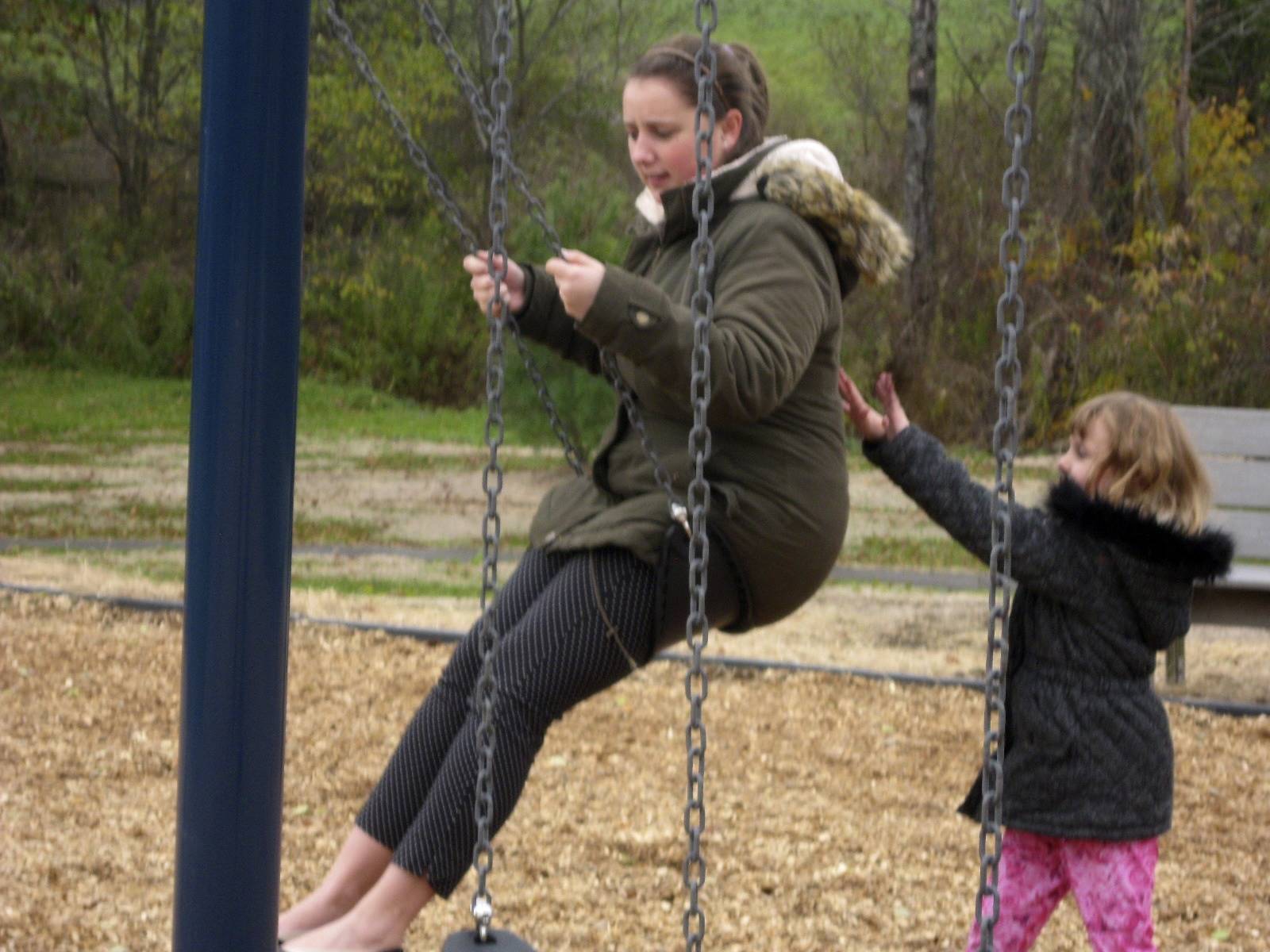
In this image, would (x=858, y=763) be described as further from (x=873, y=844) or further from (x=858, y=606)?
(x=858, y=606)

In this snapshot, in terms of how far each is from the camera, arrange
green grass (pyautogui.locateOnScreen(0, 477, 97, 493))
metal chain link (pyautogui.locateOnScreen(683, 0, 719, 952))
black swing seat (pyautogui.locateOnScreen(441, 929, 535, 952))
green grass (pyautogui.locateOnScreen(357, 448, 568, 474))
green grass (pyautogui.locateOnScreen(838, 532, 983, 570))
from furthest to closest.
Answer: green grass (pyautogui.locateOnScreen(357, 448, 568, 474)), green grass (pyautogui.locateOnScreen(0, 477, 97, 493)), green grass (pyautogui.locateOnScreen(838, 532, 983, 570)), black swing seat (pyautogui.locateOnScreen(441, 929, 535, 952)), metal chain link (pyautogui.locateOnScreen(683, 0, 719, 952))

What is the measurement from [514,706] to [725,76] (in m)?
0.90

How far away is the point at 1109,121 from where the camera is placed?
11.4 meters

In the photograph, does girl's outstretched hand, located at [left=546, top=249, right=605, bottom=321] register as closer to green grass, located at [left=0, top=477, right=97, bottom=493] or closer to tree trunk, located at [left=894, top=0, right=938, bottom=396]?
green grass, located at [left=0, top=477, right=97, bottom=493]

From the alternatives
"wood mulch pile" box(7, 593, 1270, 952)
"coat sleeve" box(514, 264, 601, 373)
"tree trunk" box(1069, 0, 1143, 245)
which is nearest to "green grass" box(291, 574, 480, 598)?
"wood mulch pile" box(7, 593, 1270, 952)

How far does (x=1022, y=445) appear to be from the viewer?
993 centimetres

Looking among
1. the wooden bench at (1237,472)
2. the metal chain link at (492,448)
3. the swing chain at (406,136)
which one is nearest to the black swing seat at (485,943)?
the metal chain link at (492,448)

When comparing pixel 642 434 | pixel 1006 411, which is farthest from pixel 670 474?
pixel 1006 411

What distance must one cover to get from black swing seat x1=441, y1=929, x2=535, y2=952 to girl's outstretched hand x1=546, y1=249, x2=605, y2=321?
2.43 ft

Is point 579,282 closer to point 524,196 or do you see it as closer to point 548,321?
point 524,196

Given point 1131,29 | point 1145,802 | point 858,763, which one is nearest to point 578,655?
point 1145,802

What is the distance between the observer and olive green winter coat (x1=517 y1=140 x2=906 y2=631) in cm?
193

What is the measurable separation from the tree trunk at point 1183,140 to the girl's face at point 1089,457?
9.00 meters

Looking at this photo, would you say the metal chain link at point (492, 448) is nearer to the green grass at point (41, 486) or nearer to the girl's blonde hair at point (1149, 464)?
the girl's blonde hair at point (1149, 464)
